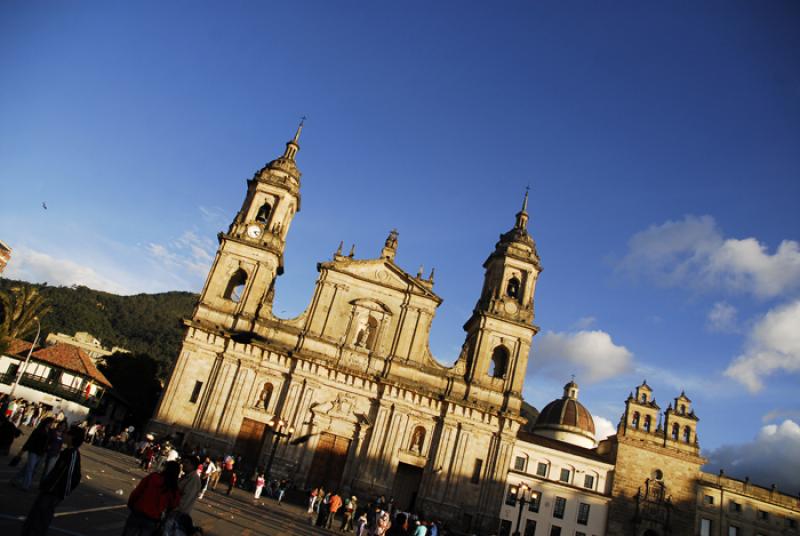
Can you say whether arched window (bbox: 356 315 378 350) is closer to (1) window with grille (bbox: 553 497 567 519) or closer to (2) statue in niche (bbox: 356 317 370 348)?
(2) statue in niche (bbox: 356 317 370 348)

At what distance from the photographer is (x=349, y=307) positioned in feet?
135

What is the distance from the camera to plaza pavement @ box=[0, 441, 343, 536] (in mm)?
9805

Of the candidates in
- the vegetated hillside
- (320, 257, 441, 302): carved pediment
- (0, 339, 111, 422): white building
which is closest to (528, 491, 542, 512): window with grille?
(320, 257, 441, 302): carved pediment

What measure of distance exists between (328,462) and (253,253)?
50.7 ft

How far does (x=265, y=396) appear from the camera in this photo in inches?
1516

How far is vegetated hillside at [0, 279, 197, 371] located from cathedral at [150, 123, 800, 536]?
53391 mm

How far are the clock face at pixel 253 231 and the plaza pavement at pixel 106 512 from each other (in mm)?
21057

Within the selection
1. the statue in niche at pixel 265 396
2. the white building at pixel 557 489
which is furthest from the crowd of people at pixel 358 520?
the white building at pixel 557 489

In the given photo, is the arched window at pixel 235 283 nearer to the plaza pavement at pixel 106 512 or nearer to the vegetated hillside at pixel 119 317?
the plaza pavement at pixel 106 512

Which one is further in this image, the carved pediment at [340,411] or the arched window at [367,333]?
the arched window at [367,333]

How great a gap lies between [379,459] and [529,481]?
51.0ft

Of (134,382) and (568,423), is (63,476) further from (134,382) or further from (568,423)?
(134,382)

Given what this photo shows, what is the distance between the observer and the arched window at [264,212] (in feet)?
143

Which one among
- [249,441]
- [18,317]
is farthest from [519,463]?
[18,317]
